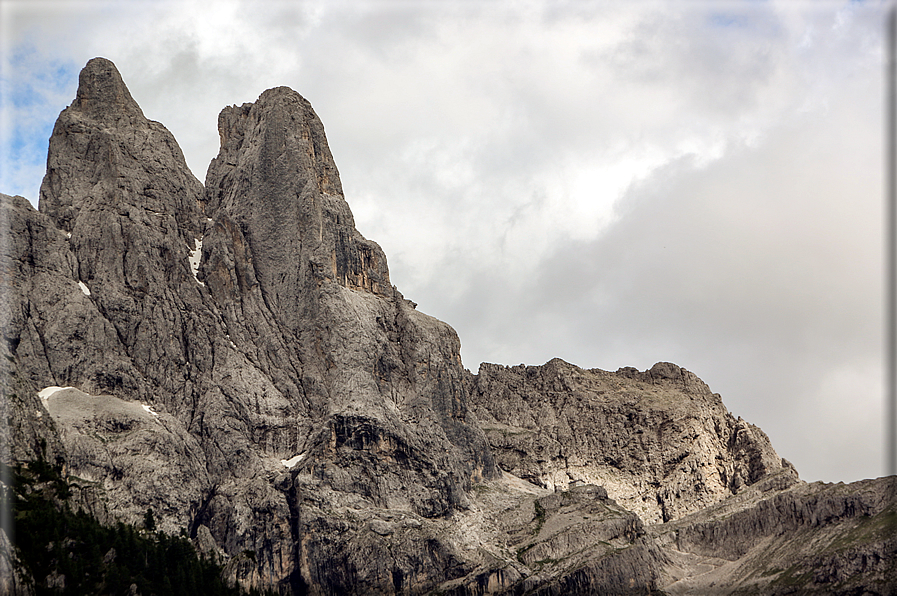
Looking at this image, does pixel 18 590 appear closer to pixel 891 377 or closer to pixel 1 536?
pixel 1 536

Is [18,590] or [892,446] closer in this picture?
[892,446]

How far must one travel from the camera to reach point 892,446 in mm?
99812

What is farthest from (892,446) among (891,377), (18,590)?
(18,590)

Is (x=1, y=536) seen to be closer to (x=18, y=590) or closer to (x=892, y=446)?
(x=18, y=590)

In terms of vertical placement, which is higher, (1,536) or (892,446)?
(1,536)

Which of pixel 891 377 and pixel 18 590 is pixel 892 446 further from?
pixel 18 590

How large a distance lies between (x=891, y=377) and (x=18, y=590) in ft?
480

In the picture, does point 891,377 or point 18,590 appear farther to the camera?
point 18,590

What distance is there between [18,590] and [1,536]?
8.65 m

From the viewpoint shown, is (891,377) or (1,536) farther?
(1,536)

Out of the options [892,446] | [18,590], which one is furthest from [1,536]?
[892,446]

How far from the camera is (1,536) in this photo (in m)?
199

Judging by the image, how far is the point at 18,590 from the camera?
19738cm

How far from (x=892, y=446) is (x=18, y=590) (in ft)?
471
